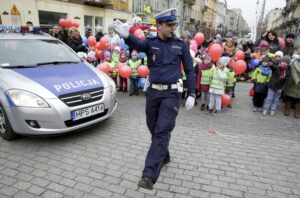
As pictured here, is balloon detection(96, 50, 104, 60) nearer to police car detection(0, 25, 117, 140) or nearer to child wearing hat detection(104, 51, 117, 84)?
child wearing hat detection(104, 51, 117, 84)

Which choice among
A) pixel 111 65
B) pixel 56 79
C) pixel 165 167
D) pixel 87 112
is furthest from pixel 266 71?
pixel 56 79

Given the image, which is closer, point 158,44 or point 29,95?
point 158,44

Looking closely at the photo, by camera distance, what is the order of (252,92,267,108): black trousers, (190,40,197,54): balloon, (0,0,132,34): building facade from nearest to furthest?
(252,92,267,108): black trousers < (190,40,197,54): balloon < (0,0,132,34): building facade

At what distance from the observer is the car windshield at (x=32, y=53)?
4.55 meters

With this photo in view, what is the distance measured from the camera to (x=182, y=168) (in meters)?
3.62

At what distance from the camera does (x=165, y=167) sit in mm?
3621

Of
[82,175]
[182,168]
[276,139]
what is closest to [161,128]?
[182,168]

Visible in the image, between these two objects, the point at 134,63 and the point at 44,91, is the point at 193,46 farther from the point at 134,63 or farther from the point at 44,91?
the point at 44,91

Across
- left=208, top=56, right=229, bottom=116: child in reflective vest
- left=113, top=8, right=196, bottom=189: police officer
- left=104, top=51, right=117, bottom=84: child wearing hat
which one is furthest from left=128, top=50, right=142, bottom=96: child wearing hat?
left=113, top=8, right=196, bottom=189: police officer

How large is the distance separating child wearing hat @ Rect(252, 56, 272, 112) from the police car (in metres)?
3.78

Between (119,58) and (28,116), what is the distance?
4.26 m

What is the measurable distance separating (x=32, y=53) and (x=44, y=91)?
140 cm

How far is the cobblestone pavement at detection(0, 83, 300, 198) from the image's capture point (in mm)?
3100

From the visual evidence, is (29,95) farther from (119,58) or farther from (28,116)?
(119,58)
